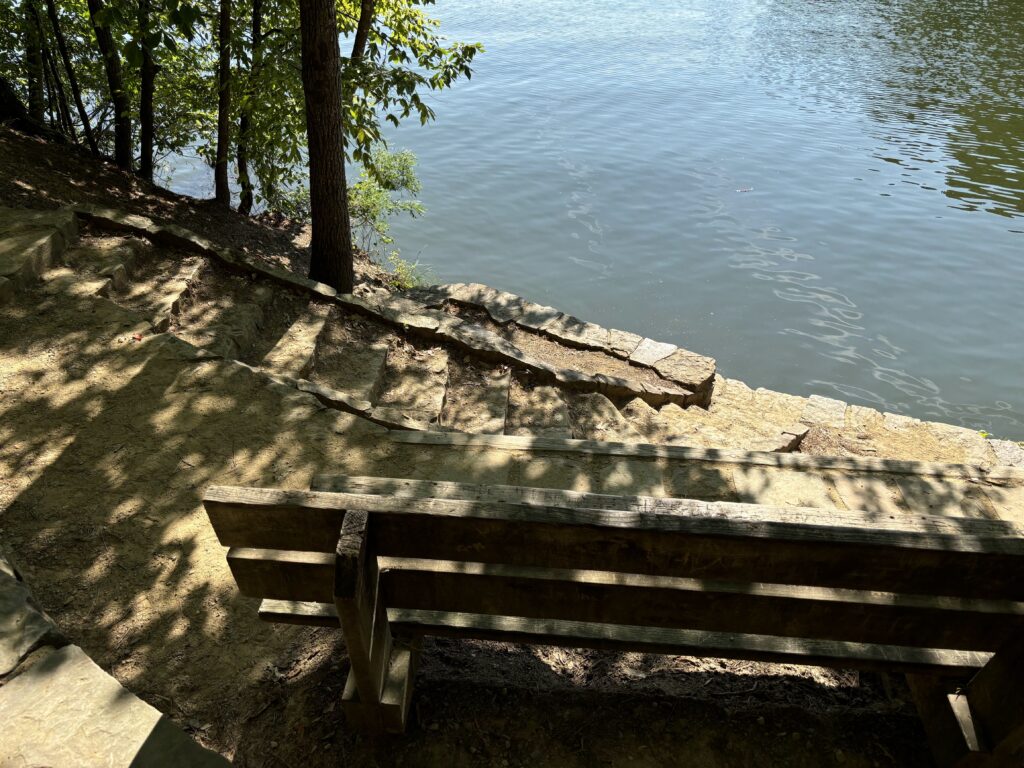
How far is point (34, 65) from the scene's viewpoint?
9.82m

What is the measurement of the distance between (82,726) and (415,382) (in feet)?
14.4

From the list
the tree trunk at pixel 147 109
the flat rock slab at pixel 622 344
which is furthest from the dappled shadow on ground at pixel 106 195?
the flat rock slab at pixel 622 344

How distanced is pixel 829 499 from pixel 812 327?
7534 mm

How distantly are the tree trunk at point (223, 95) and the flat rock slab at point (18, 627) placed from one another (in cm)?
730

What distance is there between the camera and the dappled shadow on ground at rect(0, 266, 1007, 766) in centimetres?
271

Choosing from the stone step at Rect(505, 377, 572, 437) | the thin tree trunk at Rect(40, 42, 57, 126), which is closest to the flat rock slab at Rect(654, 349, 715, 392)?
the stone step at Rect(505, 377, 572, 437)

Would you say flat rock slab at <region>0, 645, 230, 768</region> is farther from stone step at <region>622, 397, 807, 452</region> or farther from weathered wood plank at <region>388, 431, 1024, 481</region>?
stone step at <region>622, 397, 807, 452</region>

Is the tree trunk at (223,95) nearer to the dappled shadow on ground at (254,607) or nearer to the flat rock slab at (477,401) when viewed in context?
the flat rock slab at (477,401)

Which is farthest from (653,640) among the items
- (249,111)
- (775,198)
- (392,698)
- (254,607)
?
(775,198)

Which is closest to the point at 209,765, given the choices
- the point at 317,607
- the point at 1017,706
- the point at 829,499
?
the point at 317,607

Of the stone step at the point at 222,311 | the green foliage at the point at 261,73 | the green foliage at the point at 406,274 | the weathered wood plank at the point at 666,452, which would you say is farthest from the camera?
the green foliage at the point at 406,274

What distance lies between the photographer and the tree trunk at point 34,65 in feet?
30.0

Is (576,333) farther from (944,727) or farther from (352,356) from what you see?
(944,727)

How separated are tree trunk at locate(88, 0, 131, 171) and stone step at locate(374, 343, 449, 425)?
4672 millimetres
